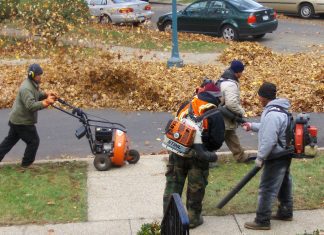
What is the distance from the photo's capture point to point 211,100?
23.6 ft

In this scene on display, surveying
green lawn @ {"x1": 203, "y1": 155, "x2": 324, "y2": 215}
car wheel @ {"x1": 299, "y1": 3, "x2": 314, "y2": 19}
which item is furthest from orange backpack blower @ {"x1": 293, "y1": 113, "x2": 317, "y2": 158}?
car wheel @ {"x1": 299, "y1": 3, "x2": 314, "y2": 19}

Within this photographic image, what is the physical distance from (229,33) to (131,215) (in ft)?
51.3

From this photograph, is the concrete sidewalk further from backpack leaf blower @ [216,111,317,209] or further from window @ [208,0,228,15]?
window @ [208,0,228,15]

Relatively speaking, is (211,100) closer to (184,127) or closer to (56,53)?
(184,127)

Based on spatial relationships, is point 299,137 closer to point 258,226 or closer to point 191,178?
point 258,226

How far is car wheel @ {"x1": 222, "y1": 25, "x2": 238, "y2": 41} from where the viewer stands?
2266 cm

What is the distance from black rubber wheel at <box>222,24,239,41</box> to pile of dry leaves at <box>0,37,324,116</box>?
646cm

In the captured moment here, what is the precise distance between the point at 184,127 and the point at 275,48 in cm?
1485

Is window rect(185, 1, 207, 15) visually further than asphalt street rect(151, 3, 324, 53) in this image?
Yes

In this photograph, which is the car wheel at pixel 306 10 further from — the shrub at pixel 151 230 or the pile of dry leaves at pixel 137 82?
the shrub at pixel 151 230

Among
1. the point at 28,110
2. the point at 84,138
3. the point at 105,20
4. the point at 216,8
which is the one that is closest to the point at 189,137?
the point at 28,110

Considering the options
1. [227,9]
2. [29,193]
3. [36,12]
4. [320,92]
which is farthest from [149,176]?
[227,9]

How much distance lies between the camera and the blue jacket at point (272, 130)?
706cm

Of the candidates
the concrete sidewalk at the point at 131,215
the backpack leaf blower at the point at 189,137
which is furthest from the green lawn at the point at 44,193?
the backpack leaf blower at the point at 189,137
